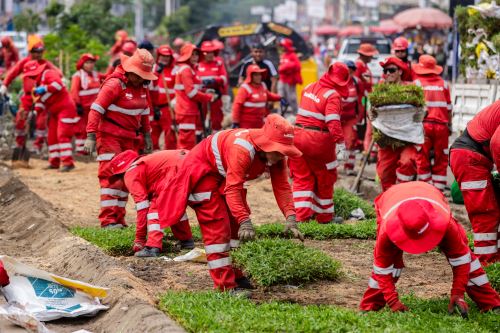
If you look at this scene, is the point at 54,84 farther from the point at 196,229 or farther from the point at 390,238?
the point at 390,238

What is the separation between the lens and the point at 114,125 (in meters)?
12.1

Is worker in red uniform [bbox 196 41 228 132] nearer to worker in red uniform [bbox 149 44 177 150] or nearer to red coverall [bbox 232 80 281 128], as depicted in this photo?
worker in red uniform [bbox 149 44 177 150]

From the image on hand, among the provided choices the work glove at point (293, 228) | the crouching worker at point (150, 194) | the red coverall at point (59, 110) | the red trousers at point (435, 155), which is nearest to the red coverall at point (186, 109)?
the red coverall at point (59, 110)

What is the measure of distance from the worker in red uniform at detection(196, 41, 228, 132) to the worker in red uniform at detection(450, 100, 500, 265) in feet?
32.3

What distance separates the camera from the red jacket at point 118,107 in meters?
11.8

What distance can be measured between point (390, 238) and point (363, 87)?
37.7ft

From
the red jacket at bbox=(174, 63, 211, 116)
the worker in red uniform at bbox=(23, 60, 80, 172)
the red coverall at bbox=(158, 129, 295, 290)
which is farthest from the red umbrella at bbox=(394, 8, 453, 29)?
the red coverall at bbox=(158, 129, 295, 290)

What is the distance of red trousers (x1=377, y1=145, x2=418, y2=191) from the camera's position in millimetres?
Answer: 13422

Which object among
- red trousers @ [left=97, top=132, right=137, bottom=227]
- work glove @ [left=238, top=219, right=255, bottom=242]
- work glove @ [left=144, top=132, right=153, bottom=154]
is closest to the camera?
work glove @ [left=238, top=219, right=255, bottom=242]

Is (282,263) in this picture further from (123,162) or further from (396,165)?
(396,165)

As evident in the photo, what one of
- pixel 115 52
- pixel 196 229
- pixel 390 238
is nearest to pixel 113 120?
pixel 196 229

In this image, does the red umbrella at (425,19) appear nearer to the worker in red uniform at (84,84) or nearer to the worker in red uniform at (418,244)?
the worker in red uniform at (84,84)

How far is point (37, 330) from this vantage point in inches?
283

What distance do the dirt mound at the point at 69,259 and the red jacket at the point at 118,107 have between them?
1314mm
